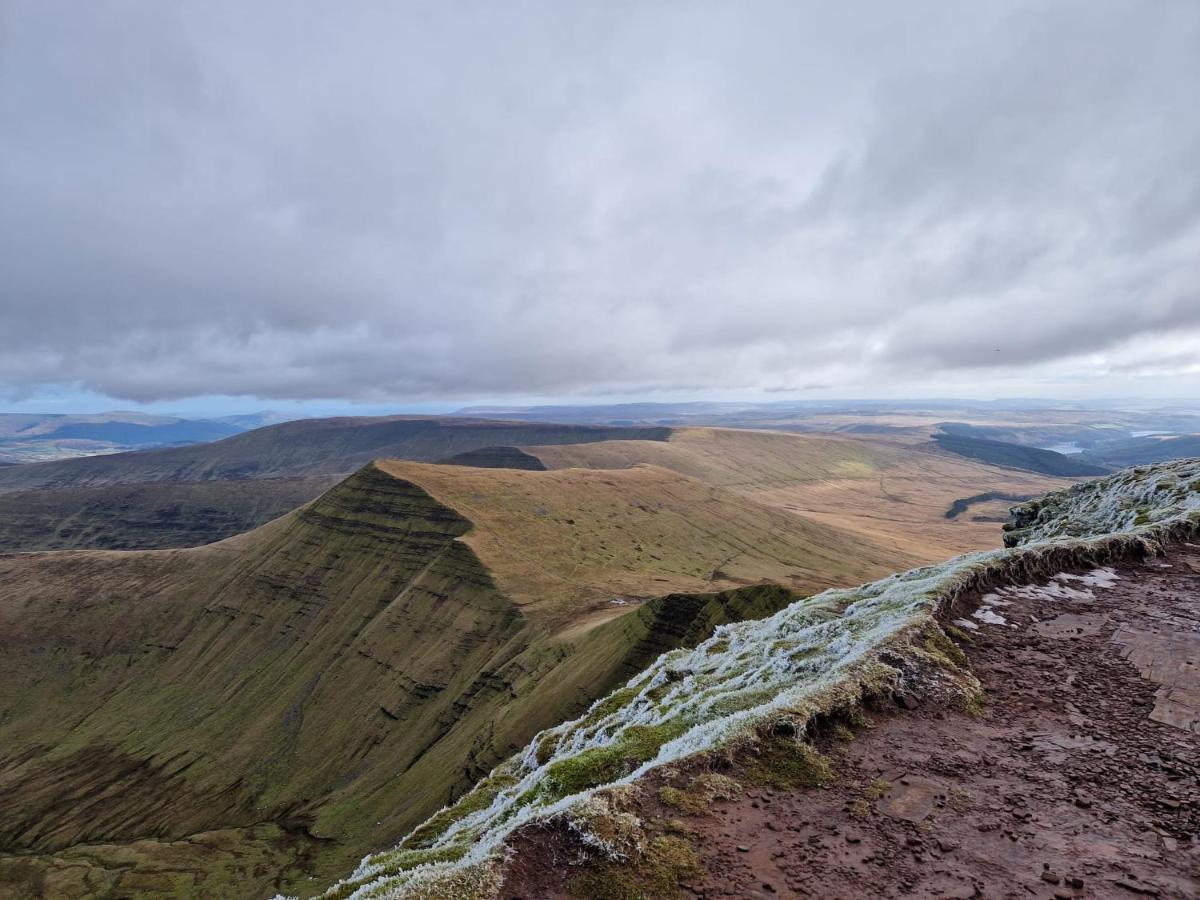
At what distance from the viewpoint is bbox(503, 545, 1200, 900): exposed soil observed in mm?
8914

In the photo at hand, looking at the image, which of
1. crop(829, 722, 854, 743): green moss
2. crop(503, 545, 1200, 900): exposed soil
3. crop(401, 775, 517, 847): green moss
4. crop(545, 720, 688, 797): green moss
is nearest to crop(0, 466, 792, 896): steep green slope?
crop(401, 775, 517, 847): green moss

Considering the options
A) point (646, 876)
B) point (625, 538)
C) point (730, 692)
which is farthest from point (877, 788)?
point (625, 538)

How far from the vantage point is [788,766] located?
39.3 ft

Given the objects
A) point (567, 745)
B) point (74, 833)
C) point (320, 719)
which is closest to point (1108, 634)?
point (567, 745)

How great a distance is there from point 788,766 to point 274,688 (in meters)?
115

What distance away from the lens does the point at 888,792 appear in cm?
1107

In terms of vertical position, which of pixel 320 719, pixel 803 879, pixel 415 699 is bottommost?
pixel 320 719

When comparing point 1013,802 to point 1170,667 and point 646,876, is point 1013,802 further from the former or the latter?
point 1170,667

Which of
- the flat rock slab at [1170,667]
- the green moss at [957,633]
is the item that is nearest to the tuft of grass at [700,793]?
the green moss at [957,633]

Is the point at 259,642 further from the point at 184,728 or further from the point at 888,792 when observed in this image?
the point at 888,792

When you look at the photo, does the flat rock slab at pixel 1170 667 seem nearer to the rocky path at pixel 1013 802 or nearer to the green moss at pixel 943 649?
the rocky path at pixel 1013 802

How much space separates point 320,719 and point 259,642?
36214mm

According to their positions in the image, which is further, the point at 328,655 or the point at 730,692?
the point at 328,655

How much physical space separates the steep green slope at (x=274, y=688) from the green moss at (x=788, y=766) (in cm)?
4339
